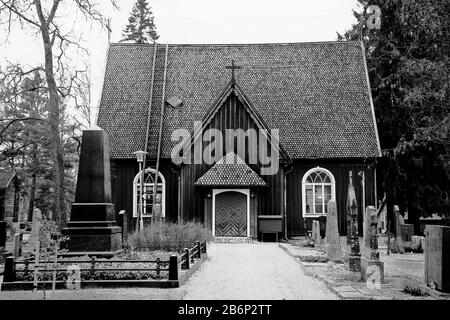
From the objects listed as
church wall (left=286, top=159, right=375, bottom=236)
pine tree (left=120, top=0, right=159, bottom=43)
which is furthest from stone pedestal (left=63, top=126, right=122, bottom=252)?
pine tree (left=120, top=0, right=159, bottom=43)

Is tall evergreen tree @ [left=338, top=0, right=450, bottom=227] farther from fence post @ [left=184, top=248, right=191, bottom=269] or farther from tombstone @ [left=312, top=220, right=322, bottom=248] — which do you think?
fence post @ [left=184, top=248, right=191, bottom=269]

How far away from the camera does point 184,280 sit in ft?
43.0

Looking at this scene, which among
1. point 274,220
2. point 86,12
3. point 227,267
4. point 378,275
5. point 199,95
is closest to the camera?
point 378,275

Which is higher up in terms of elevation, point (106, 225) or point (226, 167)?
point (226, 167)

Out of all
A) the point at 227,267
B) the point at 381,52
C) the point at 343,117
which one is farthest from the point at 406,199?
the point at 227,267

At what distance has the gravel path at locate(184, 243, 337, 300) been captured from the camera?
11.5m

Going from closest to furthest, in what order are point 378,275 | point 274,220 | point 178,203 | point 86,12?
point 378,275 < point 86,12 < point 274,220 < point 178,203

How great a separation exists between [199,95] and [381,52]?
37.4ft

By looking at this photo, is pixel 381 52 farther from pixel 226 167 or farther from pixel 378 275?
pixel 378 275

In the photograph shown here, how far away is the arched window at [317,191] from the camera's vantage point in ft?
97.2

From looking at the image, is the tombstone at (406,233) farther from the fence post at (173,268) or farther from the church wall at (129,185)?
the fence post at (173,268)

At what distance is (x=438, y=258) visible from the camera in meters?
11.3

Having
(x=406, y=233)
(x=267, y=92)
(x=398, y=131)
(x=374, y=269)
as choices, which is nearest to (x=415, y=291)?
(x=374, y=269)

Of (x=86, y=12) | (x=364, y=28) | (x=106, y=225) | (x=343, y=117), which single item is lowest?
(x=106, y=225)
